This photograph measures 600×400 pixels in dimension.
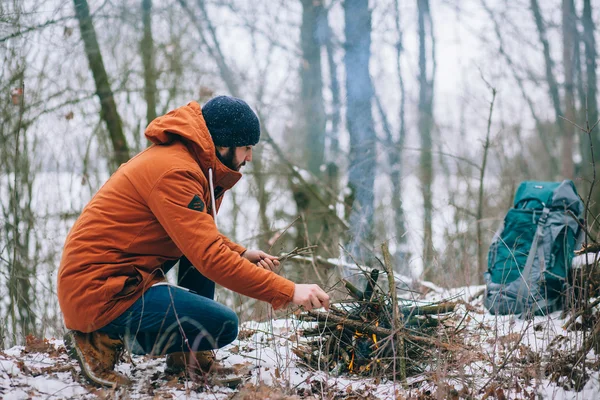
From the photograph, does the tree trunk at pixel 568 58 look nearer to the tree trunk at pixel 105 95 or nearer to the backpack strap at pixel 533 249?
the backpack strap at pixel 533 249

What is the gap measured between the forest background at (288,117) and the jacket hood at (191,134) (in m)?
0.85

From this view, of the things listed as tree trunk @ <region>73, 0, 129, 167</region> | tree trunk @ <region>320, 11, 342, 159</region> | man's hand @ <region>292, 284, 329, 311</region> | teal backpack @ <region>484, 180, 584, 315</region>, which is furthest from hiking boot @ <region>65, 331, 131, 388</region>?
tree trunk @ <region>320, 11, 342, 159</region>

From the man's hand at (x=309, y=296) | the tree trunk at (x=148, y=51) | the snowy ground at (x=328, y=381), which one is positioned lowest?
the snowy ground at (x=328, y=381)

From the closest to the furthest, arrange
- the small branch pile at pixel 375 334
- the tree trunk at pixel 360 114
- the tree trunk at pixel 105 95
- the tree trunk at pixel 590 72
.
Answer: the small branch pile at pixel 375 334
the tree trunk at pixel 105 95
the tree trunk at pixel 360 114
the tree trunk at pixel 590 72

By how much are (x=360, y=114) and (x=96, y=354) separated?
684 cm

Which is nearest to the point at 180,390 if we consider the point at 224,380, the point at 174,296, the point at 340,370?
the point at 224,380

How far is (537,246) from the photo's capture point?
4.16 metres

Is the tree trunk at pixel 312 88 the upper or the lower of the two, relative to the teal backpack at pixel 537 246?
upper

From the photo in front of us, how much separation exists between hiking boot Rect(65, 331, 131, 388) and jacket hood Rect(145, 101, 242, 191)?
1.01 m

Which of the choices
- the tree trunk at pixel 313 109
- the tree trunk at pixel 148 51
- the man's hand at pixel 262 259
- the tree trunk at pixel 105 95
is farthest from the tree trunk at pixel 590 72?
the man's hand at pixel 262 259

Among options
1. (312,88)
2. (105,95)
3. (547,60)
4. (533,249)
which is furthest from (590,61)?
(105,95)

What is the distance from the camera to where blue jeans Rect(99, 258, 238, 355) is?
2631mm

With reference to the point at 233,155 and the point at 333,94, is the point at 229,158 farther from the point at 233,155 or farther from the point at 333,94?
the point at 333,94

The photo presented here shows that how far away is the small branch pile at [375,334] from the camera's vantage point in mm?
2893
